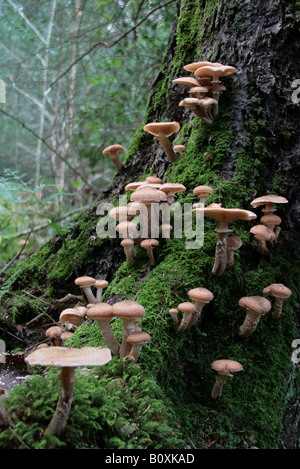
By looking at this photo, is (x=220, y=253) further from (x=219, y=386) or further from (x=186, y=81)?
(x=186, y=81)

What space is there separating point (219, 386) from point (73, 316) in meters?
1.64

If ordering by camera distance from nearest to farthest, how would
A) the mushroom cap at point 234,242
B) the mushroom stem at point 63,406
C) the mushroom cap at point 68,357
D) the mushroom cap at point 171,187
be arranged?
the mushroom cap at point 68,357, the mushroom stem at point 63,406, the mushroom cap at point 234,242, the mushroom cap at point 171,187

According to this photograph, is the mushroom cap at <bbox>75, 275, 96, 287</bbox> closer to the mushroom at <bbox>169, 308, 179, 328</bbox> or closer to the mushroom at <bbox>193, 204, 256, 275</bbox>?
the mushroom at <bbox>169, 308, 179, 328</bbox>

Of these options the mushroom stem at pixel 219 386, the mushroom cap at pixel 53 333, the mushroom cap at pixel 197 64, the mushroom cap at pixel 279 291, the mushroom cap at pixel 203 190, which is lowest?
the mushroom stem at pixel 219 386

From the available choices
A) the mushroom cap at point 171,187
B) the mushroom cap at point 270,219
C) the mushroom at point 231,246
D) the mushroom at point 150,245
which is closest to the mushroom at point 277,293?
the mushroom at point 231,246

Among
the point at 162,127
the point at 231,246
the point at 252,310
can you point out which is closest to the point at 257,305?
the point at 252,310

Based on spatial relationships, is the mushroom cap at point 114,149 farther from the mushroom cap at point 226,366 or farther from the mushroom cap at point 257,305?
the mushroom cap at point 226,366

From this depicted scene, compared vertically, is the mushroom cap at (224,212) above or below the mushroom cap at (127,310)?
above

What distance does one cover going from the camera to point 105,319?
2.47 m

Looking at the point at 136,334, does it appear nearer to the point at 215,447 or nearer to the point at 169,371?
the point at 169,371

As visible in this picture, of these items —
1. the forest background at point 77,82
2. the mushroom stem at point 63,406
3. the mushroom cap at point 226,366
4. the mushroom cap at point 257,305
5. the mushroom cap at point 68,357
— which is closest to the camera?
the mushroom cap at point 68,357

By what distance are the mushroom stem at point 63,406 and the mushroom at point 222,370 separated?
1222 millimetres

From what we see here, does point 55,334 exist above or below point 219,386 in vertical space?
above

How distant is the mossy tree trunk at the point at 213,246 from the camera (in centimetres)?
275
